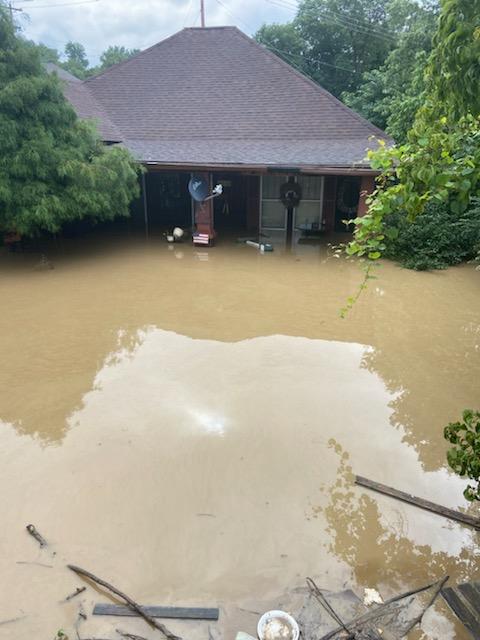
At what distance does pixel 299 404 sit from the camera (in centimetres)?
521

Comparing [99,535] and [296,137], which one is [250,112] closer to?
[296,137]

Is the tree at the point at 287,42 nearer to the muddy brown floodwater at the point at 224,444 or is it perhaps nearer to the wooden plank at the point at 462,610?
the muddy brown floodwater at the point at 224,444

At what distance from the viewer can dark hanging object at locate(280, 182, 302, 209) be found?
1349 centimetres

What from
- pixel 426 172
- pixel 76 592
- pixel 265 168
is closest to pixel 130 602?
pixel 76 592

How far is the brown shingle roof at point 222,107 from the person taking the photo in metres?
12.4

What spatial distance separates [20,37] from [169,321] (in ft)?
23.6

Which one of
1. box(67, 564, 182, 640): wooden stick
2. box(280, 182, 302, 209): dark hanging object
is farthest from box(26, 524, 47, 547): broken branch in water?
box(280, 182, 302, 209): dark hanging object

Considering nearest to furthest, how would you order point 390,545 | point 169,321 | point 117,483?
point 390,545 → point 117,483 → point 169,321

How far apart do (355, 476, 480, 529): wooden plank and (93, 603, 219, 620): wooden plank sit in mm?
1779

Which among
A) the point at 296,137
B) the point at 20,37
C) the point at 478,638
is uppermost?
the point at 20,37

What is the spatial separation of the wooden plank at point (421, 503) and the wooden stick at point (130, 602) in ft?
6.73

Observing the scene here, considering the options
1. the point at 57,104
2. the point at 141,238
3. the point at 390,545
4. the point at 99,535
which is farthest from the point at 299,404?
the point at 141,238

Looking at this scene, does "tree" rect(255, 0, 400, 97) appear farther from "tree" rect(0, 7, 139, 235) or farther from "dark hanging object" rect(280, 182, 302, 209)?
"tree" rect(0, 7, 139, 235)

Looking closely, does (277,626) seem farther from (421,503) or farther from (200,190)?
(200,190)
